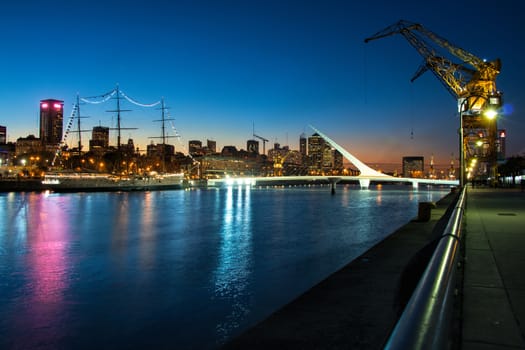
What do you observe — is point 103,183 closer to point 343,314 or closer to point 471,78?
point 471,78

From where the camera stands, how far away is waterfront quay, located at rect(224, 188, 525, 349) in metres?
4.05

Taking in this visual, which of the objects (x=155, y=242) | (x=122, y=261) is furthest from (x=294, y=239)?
(x=122, y=261)

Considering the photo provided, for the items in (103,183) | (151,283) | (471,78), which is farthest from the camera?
(103,183)

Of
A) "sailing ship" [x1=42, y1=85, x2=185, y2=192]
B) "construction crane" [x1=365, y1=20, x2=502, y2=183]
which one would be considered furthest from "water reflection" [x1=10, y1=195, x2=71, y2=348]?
"sailing ship" [x1=42, y1=85, x2=185, y2=192]

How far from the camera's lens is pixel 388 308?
5.57 metres

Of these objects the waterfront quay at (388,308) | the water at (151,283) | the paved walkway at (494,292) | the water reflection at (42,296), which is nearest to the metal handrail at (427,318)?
the waterfront quay at (388,308)

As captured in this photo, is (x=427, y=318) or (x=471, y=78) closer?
(x=427, y=318)

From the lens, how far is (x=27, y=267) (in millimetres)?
12742

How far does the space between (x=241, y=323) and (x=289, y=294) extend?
2.20 metres

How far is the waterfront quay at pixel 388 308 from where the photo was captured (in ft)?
13.3

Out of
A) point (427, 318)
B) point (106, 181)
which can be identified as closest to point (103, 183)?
point (106, 181)

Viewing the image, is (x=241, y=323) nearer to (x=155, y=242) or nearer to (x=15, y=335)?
(x=15, y=335)

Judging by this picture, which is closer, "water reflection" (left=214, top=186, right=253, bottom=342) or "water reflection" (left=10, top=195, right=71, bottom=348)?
"water reflection" (left=10, top=195, right=71, bottom=348)

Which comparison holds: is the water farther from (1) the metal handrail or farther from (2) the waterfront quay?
(1) the metal handrail
